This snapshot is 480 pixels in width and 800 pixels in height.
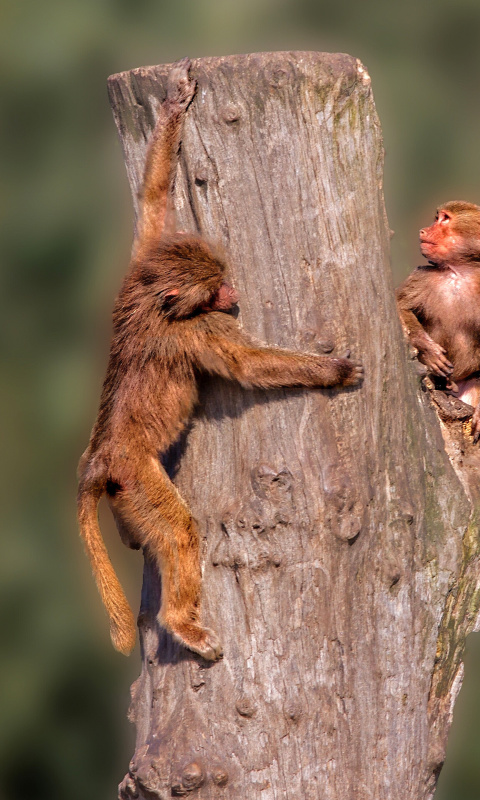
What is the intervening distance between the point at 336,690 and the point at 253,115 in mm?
1949

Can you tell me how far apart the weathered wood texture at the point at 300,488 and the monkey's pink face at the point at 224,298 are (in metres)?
0.04

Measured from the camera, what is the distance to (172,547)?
3.63 metres

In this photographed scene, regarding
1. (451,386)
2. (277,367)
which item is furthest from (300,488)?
(451,386)

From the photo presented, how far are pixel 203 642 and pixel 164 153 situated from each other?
1695 mm

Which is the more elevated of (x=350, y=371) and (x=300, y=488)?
(x=350, y=371)

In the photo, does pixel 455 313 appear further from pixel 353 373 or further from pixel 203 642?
pixel 203 642

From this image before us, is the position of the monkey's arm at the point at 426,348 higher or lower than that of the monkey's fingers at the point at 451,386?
higher

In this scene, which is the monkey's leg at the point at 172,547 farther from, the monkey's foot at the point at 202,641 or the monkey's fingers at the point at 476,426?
the monkey's fingers at the point at 476,426

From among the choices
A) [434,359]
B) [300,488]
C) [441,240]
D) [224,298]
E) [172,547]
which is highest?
[441,240]

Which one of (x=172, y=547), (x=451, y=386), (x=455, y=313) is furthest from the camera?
(x=455, y=313)

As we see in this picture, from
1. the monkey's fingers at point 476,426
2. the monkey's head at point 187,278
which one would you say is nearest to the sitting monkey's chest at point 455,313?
the monkey's fingers at point 476,426

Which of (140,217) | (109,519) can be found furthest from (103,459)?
(109,519)

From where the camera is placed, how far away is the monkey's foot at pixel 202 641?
3.51m

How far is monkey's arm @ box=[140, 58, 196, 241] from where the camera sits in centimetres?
342
